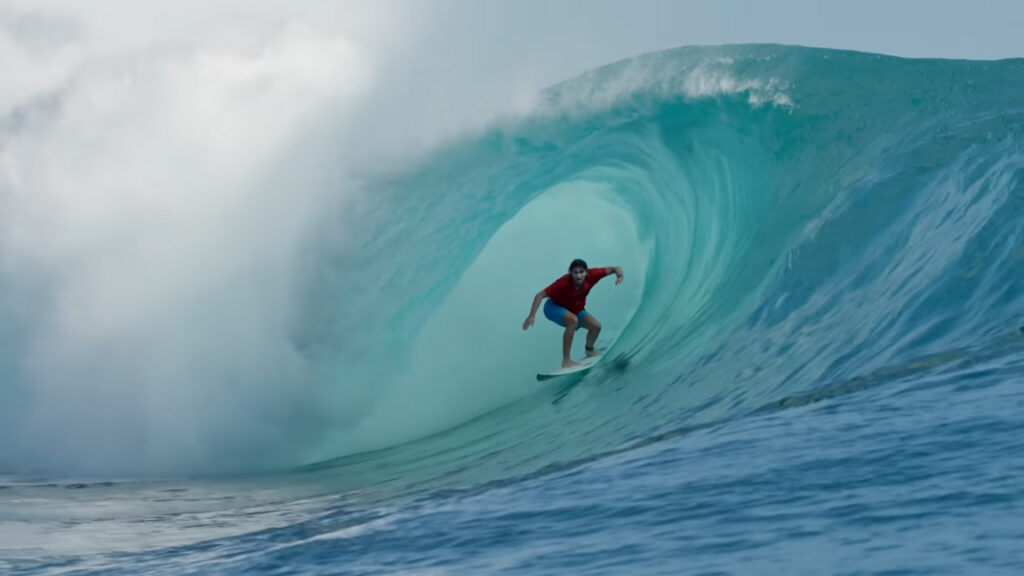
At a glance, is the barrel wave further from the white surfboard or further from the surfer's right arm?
the surfer's right arm

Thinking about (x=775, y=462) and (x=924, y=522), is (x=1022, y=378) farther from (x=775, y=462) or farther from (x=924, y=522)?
(x=924, y=522)

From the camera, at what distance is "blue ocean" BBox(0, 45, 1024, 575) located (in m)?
4.25

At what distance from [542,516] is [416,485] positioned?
2269 millimetres

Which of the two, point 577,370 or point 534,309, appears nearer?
point 534,309

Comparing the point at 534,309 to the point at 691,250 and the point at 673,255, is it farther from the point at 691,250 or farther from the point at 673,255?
the point at 673,255

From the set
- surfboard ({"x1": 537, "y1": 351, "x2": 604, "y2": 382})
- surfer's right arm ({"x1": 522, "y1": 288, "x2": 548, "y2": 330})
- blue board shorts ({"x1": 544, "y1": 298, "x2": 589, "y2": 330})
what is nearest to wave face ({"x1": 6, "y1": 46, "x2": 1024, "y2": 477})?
surfboard ({"x1": 537, "y1": 351, "x2": 604, "y2": 382})

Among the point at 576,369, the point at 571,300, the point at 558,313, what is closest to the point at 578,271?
the point at 571,300

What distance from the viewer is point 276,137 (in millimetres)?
14289

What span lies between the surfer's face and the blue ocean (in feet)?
2.46

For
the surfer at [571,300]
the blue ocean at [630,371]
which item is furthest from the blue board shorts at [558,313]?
the blue ocean at [630,371]

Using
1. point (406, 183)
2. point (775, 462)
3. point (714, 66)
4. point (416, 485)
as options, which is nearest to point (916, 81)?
point (714, 66)

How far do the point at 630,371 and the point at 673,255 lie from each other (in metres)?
3.06

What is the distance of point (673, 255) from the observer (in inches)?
465

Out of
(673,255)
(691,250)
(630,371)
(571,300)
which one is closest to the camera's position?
(630,371)
